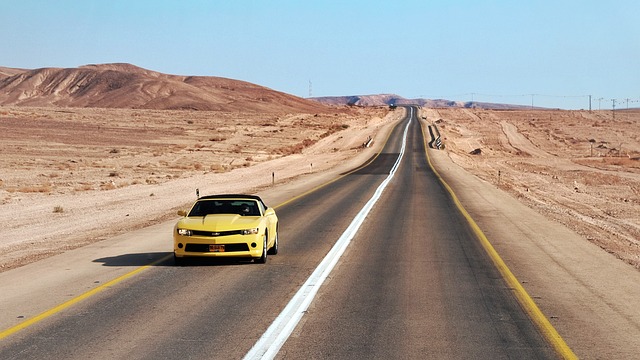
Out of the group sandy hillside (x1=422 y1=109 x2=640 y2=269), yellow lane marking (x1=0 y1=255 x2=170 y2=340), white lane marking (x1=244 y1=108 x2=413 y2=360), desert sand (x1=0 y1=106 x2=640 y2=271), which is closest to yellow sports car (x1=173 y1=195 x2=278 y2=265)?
yellow lane marking (x1=0 y1=255 x2=170 y2=340)

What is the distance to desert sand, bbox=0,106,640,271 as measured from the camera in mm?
29391

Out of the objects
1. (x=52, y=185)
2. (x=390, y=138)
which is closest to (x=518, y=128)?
(x=390, y=138)

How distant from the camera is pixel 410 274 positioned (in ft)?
50.8

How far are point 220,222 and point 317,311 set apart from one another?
5.22 metres

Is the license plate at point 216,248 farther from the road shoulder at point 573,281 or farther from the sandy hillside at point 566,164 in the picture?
the sandy hillside at point 566,164

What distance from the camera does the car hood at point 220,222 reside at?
16.5 metres

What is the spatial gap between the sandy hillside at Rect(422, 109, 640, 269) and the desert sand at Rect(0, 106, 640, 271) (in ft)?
0.57

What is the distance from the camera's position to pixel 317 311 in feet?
39.3

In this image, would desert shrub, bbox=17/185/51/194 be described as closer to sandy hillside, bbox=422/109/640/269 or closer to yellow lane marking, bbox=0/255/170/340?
sandy hillside, bbox=422/109/640/269

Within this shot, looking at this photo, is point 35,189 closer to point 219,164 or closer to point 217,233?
point 219,164

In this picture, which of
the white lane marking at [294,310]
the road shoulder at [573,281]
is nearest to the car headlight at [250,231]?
the white lane marking at [294,310]

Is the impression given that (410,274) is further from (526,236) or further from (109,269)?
(526,236)

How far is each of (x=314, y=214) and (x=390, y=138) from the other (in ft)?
246

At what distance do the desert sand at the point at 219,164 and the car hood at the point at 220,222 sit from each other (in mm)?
3960
